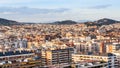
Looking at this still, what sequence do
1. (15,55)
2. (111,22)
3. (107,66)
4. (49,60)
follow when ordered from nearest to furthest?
(107,66) → (15,55) → (49,60) → (111,22)

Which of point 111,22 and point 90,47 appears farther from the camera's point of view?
point 111,22

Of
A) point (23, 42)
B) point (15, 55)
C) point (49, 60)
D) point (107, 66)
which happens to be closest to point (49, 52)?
point (49, 60)

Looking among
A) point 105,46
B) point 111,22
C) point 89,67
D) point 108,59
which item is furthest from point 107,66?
point 111,22

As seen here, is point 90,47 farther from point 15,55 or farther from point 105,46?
point 15,55

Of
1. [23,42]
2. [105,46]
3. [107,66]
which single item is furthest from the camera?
[23,42]

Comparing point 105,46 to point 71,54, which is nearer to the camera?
point 71,54

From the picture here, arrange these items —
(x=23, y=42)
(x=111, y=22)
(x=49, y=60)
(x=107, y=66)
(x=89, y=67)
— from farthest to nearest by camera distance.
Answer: (x=111, y=22)
(x=23, y=42)
(x=49, y=60)
(x=107, y=66)
(x=89, y=67)

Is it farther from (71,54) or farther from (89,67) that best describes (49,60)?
(89,67)

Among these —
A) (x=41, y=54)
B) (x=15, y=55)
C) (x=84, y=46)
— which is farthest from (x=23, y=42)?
(x=15, y=55)

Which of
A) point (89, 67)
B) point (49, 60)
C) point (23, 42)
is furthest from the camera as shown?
point (23, 42)
